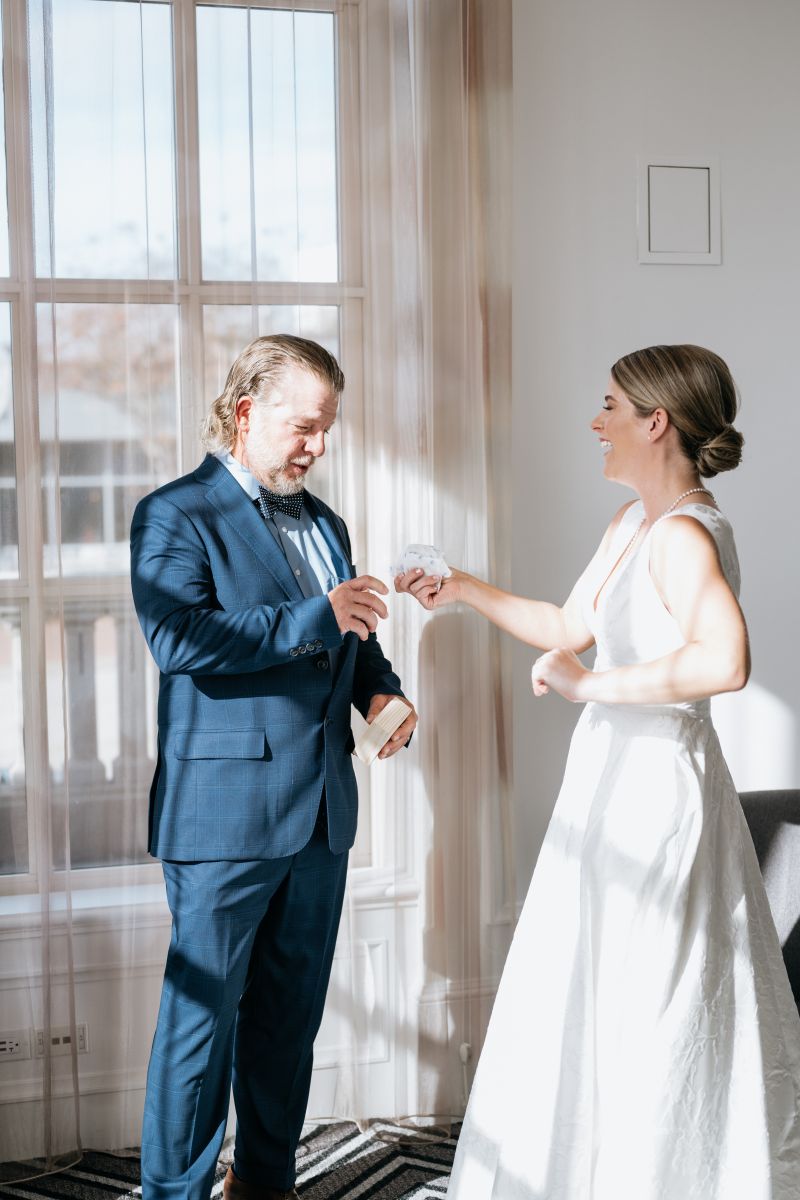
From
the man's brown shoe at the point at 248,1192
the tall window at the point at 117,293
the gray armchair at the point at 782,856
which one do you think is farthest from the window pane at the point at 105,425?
the gray armchair at the point at 782,856

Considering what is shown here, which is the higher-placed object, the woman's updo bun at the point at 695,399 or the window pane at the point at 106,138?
the window pane at the point at 106,138

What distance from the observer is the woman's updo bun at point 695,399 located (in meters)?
2.05

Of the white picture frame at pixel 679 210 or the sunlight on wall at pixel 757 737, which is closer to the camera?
the white picture frame at pixel 679 210

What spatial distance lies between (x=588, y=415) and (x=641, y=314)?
0.31 m

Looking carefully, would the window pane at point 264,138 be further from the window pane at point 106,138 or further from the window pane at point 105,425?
the window pane at point 105,425

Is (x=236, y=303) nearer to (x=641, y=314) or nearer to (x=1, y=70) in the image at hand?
(x=1, y=70)

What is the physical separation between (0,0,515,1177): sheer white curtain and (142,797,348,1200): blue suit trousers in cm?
45

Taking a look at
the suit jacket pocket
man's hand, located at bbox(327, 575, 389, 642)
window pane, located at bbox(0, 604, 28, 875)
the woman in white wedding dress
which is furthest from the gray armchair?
window pane, located at bbox(0, 604, 28, 875)

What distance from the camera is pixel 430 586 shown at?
238 centimetres

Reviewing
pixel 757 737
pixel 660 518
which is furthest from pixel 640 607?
pixel 757 737

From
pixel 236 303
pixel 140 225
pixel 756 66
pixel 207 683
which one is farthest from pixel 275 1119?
pixel 756 66

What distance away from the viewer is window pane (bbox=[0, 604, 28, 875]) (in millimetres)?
2572

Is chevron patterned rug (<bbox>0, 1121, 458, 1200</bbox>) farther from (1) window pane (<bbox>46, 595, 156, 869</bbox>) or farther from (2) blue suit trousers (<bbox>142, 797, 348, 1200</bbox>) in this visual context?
(1) window pane (<bbox>46, 595, 156, 869</bbox>)

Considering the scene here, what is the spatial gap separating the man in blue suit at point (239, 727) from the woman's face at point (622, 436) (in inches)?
22.0
